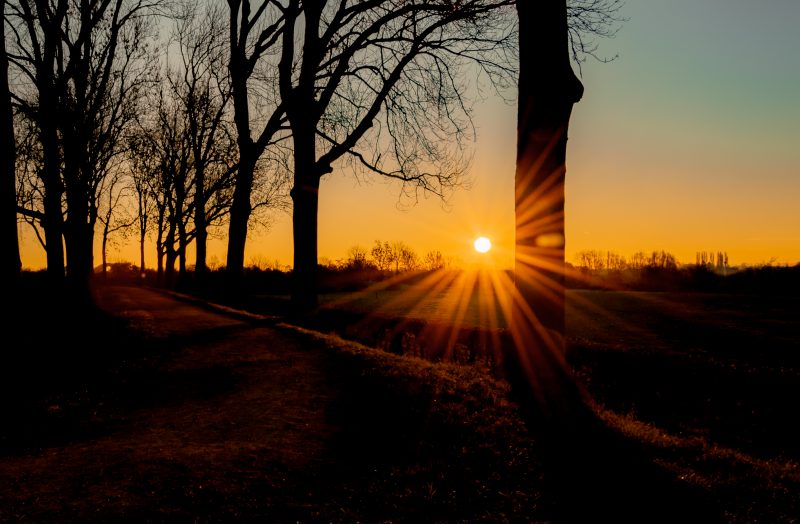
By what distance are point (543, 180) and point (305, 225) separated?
9809mm

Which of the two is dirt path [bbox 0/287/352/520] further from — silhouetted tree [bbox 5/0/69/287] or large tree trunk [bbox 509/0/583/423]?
silhouetted tree [bbox 5/0/69/287]

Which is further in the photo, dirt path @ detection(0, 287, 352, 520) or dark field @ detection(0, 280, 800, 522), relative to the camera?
dirt path @ detection(0, 287, 352, 520)

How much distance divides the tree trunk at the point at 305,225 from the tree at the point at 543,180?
371 inches

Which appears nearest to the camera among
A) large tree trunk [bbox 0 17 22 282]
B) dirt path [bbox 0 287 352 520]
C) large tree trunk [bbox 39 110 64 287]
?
dirt path [bbox 0 287 352 520]

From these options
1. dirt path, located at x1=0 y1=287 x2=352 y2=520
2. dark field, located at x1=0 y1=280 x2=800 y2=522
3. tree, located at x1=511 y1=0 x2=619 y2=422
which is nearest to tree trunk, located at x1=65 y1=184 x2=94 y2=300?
dark field, located at x1=0 y1=280 x2=800 y2=522

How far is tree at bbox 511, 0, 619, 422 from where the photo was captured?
21.2ft

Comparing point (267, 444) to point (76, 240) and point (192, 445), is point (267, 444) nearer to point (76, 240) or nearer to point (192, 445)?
point (192, 445)

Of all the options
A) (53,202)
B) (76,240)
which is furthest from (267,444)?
(76,240)

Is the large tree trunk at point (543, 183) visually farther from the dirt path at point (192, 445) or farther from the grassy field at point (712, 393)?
the dirt path at point (192, 445)

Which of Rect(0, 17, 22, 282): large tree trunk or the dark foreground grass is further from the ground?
Rect(0, 17, 22, 282): large tree trunk

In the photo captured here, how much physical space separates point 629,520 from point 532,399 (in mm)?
2559

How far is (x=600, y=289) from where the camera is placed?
34.8 m

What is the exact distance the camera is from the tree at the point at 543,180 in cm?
646

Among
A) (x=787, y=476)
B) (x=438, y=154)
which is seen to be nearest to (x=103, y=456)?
(x=787, y=476)
